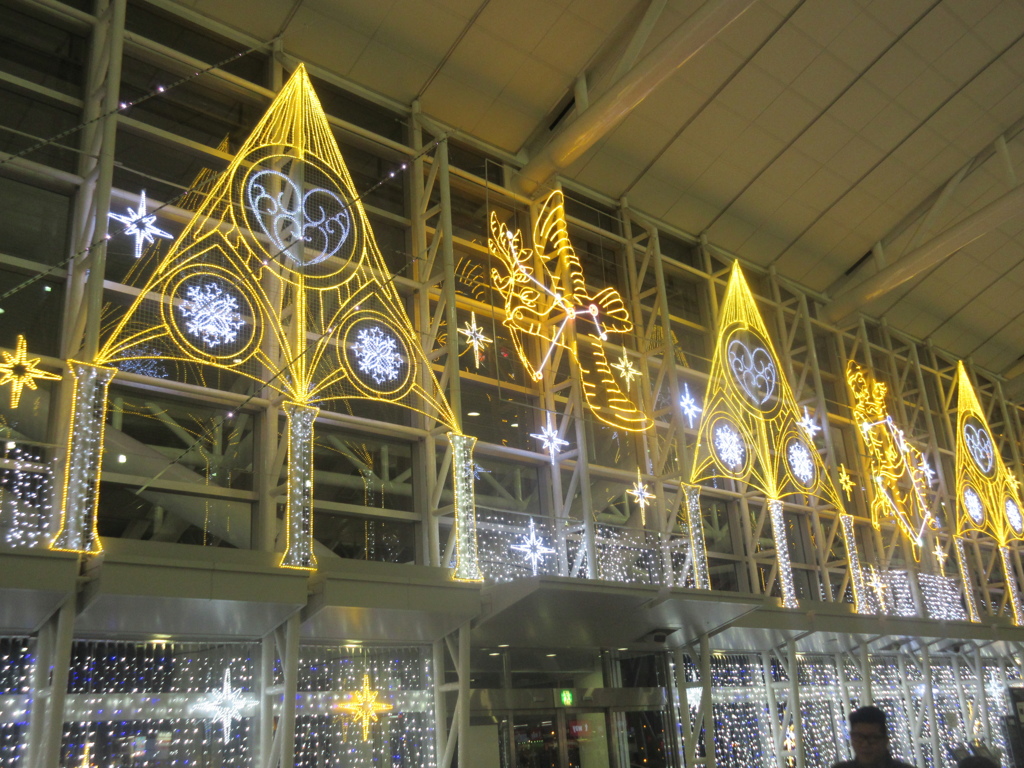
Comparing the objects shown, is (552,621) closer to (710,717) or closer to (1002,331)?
(710,717)

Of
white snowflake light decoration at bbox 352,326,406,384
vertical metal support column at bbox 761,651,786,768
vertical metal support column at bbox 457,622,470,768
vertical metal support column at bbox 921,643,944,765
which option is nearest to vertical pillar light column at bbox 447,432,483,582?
vertical metal support column at bbox 457,622,470,768

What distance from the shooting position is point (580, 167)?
1468cm

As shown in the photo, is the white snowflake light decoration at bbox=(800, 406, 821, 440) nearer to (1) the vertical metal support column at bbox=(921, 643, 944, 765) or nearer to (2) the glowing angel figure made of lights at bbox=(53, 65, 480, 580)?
(1) the vertical metal support column at bbox=(921, 643, 944, 765)

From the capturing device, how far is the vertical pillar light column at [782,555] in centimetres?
1391

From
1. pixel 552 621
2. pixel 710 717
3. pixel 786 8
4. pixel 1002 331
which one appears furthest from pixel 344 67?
pixel 1002 331

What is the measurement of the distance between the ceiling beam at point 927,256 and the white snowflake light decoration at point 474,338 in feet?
27.4

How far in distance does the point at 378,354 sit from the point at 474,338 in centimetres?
216

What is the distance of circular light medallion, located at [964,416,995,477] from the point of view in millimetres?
20094

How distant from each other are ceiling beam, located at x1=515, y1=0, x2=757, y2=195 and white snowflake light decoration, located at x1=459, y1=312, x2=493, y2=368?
101 inches

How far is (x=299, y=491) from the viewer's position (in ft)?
29.5

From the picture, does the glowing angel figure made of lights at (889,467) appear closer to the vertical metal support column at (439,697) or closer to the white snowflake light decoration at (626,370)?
the white snowflake light decoration at (626,370)

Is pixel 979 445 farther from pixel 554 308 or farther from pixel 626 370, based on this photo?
pixel 554 308

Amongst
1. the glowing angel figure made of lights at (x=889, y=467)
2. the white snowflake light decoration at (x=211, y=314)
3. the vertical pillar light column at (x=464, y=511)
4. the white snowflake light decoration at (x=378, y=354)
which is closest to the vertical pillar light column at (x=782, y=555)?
the glowing angel figure made of lights at (x=889, y=467)

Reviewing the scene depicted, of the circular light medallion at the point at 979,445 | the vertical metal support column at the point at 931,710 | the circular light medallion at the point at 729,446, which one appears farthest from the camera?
the circular light medallion at the point at 979,445
